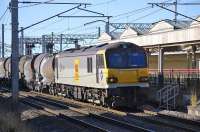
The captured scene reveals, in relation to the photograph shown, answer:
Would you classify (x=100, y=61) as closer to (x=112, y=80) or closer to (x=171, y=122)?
(x=112, y=80)

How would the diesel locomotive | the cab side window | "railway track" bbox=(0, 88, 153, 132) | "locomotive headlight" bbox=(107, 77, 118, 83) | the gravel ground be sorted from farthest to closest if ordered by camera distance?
the cab side window → the diesel locomotive → "locomotive headlight" bbox=(107, 77, 118, 83) → "railway track" bbox=(0, 88, 153, 132) → the gravel ground

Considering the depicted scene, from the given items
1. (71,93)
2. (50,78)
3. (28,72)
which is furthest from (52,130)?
(28,72)

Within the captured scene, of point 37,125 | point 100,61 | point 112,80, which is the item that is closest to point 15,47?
point 100,61

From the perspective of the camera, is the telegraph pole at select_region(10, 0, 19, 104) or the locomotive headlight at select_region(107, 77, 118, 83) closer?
the telegraph pole at select_region(10, 0, 19, 104)

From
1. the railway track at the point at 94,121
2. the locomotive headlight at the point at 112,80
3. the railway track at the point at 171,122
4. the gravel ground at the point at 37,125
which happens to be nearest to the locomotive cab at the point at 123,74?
the locomotive headlight at the point at 112,80

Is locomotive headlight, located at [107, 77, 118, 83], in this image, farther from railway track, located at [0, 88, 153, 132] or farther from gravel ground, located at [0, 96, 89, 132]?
Result: gravel ground, located at [0, 96, 89, 132]

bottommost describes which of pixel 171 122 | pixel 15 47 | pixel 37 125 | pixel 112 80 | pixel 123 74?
pixel 37 125

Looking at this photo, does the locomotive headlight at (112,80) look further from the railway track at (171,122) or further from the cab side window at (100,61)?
the railway track at (171,122)

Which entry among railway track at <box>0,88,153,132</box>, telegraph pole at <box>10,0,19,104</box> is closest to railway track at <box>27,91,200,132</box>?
railway track at <box>0,88,153,132</box>

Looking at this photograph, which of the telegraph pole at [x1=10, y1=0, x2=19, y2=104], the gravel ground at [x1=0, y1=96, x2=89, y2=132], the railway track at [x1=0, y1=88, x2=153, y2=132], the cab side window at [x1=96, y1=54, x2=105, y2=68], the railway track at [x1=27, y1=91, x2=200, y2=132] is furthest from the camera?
the cab side window at [x1=96, y1=54, x2=105, y2=68]

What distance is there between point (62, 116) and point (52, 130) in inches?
178

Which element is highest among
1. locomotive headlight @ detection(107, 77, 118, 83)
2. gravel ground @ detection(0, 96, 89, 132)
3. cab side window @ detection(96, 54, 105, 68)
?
cab side window @ detection(96, 54, 105, 68)

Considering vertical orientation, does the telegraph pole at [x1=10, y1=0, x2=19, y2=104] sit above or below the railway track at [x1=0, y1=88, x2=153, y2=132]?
above

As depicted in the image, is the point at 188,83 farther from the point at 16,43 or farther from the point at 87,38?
the point at 87,38
